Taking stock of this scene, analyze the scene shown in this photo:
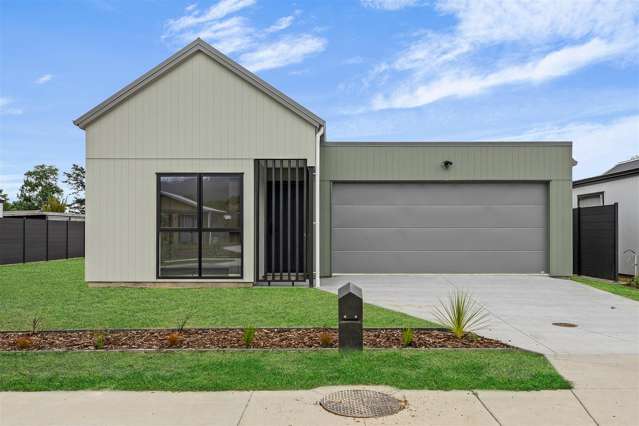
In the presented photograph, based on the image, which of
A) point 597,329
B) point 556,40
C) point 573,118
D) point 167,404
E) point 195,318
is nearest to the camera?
point 167,404

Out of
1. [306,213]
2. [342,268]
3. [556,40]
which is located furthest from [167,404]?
[556,40]

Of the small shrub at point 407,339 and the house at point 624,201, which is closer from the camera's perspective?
the small shrub at point 407,339

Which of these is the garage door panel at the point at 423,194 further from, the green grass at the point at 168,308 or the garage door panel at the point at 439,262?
the green grass at the point at 168,308

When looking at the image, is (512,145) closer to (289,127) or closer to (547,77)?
(547,77)

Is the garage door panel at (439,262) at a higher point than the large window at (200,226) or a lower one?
lower

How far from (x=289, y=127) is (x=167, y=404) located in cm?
837

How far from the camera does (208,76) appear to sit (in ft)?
37.2

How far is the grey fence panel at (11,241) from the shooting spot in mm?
18234

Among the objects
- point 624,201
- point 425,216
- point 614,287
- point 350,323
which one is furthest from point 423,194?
point 350,323

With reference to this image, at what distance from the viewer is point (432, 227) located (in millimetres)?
13812

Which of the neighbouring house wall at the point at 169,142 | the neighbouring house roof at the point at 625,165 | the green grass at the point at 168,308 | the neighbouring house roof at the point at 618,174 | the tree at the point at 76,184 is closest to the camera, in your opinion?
the green grass at the point at 168,308

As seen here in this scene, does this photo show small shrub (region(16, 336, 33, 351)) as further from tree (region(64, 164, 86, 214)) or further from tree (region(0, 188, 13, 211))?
tree (region(64, 164, 86, 214))

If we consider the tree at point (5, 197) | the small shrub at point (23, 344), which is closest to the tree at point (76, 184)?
the tree at point (5, 197)

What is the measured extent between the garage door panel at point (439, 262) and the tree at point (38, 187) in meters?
53.4
